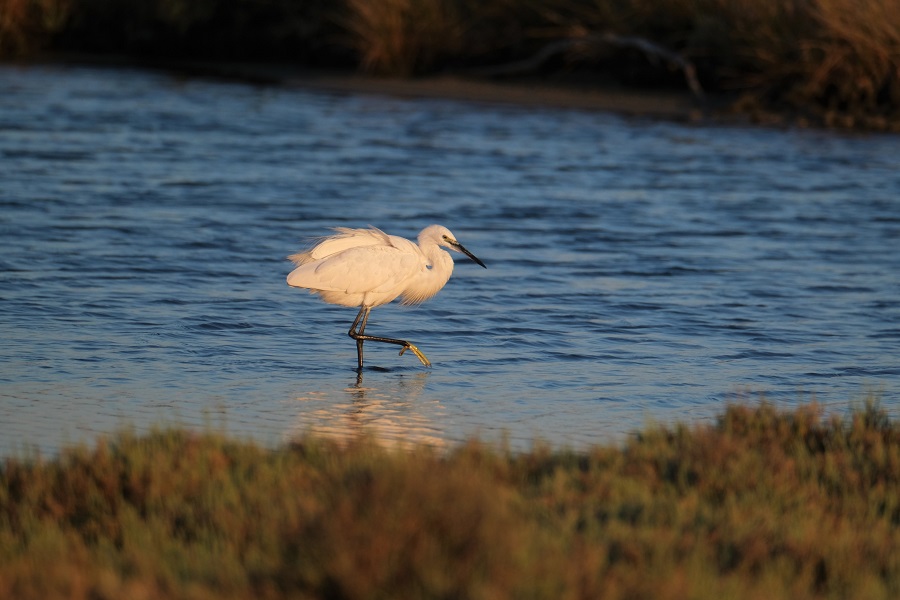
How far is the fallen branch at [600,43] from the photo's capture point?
822 inches

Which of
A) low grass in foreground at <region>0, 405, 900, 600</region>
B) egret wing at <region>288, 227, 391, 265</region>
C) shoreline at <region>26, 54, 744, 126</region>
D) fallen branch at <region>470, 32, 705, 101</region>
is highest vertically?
fallen branch at <region>470, 32, 705, 101</region>

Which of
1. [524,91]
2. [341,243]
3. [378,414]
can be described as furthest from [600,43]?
[378,414]

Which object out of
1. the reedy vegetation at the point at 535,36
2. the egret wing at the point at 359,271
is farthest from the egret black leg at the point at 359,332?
the reedy vegetation at the point at 535,36

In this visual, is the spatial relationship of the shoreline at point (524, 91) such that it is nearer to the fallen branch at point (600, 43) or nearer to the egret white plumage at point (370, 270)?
the fallen branch at point (600, 43)

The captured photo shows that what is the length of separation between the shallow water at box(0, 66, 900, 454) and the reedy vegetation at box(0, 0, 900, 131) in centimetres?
108

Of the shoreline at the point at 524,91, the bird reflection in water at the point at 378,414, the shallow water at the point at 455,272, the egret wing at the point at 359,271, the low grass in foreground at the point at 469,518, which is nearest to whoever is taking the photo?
the low grass in foreground at the point at 469,518

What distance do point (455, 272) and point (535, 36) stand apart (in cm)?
1156

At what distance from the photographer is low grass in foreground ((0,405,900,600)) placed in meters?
3.95

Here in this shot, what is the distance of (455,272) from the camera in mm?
11984

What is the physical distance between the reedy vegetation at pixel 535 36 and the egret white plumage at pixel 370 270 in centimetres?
1136

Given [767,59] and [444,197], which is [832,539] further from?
[767,59]

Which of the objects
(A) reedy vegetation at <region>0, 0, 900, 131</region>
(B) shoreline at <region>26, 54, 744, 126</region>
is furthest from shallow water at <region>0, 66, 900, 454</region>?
(A) reedy vegetation at <region>0, 0, 900, 131</region>

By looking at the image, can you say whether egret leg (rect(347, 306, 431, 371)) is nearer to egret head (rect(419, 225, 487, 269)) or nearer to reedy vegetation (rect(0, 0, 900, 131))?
egret head (rect(419, 225, 487, 269))

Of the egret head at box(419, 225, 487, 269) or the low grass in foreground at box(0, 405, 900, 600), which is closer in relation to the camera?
the low grass in foreground at box(0, 405, 900, 600)
